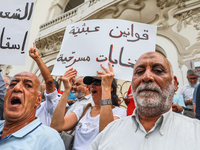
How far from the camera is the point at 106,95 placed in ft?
4.97

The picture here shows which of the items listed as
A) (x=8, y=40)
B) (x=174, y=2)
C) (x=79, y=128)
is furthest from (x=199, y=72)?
(x=8, y=40)

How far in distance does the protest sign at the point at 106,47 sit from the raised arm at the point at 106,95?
0.44ft

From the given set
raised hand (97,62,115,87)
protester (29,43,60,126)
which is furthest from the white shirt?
protester (29,43,60,126)

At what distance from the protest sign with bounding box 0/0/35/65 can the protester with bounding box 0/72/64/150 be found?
859mm

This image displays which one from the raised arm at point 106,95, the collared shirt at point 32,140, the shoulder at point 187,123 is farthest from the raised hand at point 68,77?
the shoulder at point 187,123

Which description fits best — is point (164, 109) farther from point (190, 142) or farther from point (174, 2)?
point (174, 2)

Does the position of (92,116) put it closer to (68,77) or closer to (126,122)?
(68,77)

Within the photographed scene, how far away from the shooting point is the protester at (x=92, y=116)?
144cm

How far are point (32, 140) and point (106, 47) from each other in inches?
46.8

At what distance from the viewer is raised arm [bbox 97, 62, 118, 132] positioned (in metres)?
1.41

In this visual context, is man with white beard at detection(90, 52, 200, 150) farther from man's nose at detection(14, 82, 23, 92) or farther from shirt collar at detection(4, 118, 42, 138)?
man's nose at detection(14, 82, 23, 92)

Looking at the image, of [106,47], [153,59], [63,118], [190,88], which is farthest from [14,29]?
[190,88]

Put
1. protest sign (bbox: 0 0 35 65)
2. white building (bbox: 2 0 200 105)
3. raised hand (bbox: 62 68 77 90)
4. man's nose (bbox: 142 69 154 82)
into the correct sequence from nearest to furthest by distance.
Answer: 1. man's nose (bbox: 142 69 154 82)
2. raised hand (bbox: 62 68 77 90)
3. protest sign (bbox: 0 0 35 65)
4. white building (bbox: 2 0 200 105)

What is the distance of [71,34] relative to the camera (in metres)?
2.17
